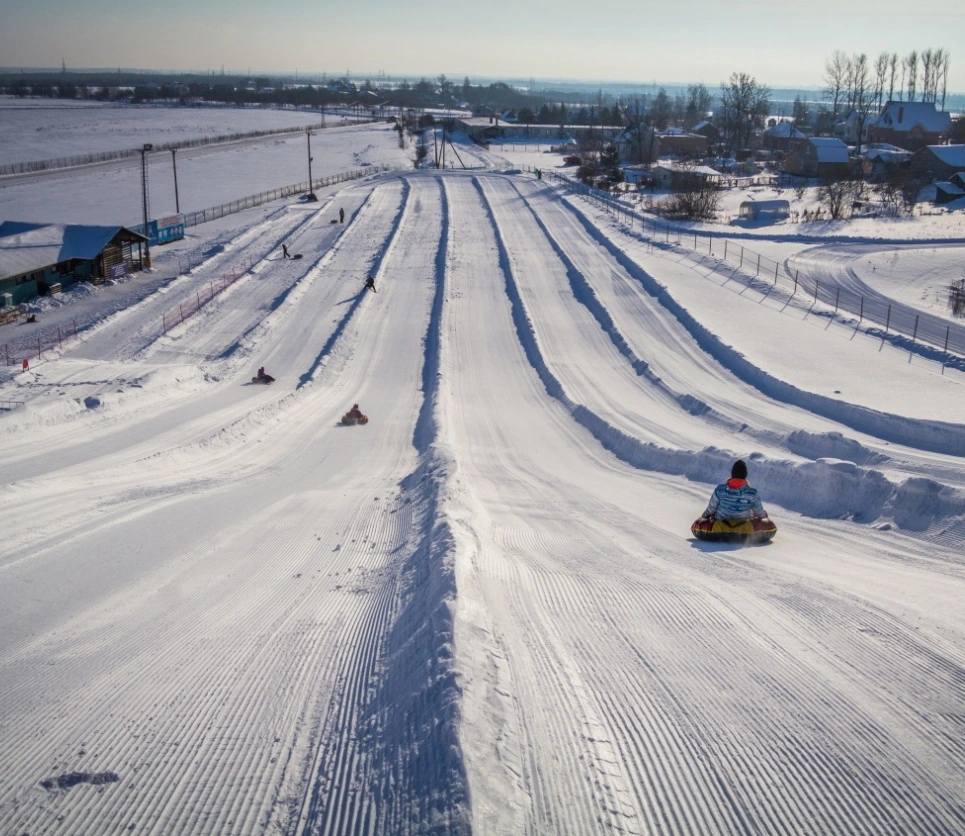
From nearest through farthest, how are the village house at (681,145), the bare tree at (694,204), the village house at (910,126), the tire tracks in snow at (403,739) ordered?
the tire tracks in snow at (403,739) < the bare tree at (694,204) < the village house at (910,126) < the village house at (681,145)

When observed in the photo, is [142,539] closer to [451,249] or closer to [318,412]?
[318,412]

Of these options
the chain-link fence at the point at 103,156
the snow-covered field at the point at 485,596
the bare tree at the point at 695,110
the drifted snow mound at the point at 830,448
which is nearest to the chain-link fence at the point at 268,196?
the chain-link fence at the point at 103,156

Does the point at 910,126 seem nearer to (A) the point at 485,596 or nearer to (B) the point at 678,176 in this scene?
(B) the point at 678,176

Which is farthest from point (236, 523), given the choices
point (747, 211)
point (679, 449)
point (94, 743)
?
point (747, 211)

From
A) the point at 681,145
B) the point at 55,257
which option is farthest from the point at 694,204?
the point at 681,145

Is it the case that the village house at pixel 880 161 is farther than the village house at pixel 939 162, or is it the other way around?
the village house at pixel 880 161

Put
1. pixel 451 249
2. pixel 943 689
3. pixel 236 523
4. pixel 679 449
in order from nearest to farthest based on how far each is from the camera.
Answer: pixel 943 689, pixel 236 523, pixel 679 449, pixel 451 249

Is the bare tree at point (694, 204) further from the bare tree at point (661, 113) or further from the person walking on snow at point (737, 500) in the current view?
the bare tree at point (661, 113)
